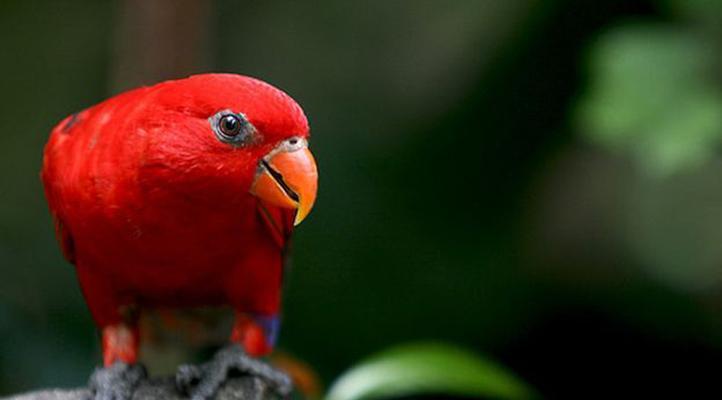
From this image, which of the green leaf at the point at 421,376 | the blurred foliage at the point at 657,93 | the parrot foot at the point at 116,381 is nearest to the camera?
the parrot foot at the point at 116,381

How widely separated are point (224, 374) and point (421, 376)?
56cm

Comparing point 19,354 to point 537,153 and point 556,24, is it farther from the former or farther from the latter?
point 556,24

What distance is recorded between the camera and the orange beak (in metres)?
1.99

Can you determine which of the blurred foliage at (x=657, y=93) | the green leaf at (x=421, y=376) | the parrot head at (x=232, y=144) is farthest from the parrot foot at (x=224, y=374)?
the blurred foliage at (x=657, y=93)

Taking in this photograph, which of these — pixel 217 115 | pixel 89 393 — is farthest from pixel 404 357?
pixel 217 115

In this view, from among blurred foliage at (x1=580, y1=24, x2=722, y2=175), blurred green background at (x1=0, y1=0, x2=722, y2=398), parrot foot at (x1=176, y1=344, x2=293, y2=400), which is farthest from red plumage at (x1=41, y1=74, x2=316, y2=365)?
blurred green background at (x1=0, y1=0, x2=722, y2=398)

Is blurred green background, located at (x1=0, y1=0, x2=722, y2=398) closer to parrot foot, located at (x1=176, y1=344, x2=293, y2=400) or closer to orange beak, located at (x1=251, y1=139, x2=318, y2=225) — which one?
parrot foot, located at (x1=176, y1=344, x2=293, y2=400)

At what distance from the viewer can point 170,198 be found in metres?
2.05

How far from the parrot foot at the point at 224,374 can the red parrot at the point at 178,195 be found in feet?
0.05

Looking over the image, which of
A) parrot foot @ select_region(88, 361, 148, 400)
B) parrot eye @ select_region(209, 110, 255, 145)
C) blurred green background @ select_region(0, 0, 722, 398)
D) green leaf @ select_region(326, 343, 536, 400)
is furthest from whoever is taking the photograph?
blurred green background @ select_region(0, 0, 722, 398)

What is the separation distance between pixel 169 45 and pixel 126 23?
1.14 feet

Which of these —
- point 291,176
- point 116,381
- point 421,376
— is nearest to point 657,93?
point 421,376

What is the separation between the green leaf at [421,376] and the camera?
262 cm

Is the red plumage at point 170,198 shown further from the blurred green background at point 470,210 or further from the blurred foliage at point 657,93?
the blurred green background at point 470,210
